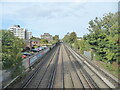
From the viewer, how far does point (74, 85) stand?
11.9 meters

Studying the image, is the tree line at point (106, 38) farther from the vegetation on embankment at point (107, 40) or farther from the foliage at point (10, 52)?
the foliage at point (10, 52)

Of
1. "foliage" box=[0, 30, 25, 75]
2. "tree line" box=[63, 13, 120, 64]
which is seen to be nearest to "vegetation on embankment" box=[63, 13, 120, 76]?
"tree line" box=[63, 13, 120, 64]

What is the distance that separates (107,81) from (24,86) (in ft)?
26.1

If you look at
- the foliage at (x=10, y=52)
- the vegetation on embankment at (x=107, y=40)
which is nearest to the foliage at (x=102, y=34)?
the vegetation on embankment at (x=107, y=40)

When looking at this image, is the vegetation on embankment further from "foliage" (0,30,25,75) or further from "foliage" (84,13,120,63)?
"foliage" (0,30,25,75)

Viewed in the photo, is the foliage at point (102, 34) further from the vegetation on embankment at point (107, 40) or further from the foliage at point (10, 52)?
the foliage at point (10, 52)

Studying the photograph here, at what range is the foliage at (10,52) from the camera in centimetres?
933

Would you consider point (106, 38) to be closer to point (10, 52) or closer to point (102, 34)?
point (102, 34)

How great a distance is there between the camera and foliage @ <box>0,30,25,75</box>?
9328 mm

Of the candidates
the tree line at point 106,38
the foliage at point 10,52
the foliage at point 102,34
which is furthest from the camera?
the foliage at point 102,34

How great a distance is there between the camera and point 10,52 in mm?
10484

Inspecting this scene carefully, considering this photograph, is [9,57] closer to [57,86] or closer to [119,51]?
[57,86]

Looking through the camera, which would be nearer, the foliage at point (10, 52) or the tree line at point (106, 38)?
the foliage at point (10, 52)

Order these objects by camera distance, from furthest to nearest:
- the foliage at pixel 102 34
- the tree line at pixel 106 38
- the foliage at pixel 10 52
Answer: the foliage at pixel 102 34 < the tree line at pixel 106 38 < the foliage at pixel 10 52
